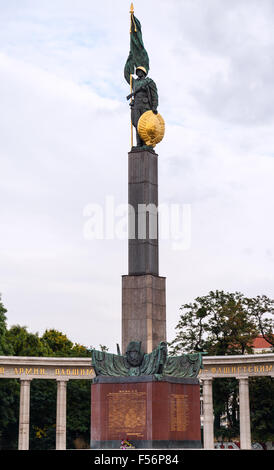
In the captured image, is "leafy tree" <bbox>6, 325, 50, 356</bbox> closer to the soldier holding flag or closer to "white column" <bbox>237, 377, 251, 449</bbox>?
"white column" <bbox>237, 377, 251, 449</bbox>

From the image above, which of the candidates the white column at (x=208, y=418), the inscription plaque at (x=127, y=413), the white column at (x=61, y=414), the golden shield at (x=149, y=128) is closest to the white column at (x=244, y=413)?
the white column at (x=208, y=418)

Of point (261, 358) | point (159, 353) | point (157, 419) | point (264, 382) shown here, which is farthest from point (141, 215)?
point (264, 382)

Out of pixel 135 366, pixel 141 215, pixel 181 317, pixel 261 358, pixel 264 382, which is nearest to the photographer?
pixel 135 366

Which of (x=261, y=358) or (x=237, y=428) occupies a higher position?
(x=261, y=358)

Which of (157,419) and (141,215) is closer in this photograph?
(157,419)

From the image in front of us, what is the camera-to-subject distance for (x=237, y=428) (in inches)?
2363

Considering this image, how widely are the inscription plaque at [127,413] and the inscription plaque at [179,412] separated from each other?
128 centimetres

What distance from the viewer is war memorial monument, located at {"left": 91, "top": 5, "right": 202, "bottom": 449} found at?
2777 cm

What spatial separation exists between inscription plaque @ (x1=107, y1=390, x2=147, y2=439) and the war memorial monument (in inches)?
1.4

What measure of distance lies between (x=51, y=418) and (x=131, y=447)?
3933 centimetres

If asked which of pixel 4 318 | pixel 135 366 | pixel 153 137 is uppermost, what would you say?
pixel 153 137

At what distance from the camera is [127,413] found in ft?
91.6
